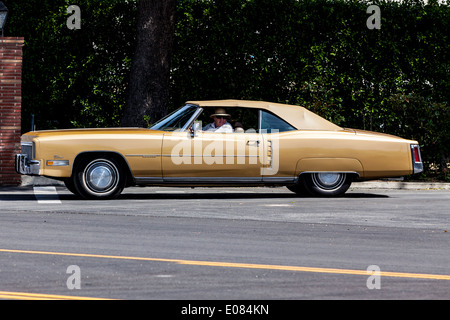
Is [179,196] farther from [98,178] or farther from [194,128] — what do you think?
[98,178]

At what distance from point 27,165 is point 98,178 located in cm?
112

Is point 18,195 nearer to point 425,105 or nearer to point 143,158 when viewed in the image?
point 143,158

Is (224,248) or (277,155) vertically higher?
(277,155)

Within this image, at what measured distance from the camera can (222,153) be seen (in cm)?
1366

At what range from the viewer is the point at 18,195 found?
14.8m

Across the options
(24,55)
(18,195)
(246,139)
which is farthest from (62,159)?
(24,55)

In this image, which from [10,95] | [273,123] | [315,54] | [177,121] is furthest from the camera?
[315,54]

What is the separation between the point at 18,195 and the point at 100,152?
2.19 metres

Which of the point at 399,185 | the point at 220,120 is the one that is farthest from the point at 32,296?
the point at 399,185

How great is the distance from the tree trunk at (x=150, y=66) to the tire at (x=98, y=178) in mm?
4460

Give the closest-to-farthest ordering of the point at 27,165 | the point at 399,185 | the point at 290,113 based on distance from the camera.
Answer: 1. the point at 27,165
2. the point at 290,113
3. the point at 399,185

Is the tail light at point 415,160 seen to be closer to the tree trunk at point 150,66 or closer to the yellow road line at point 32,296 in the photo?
the tree trunk at point 150,66
